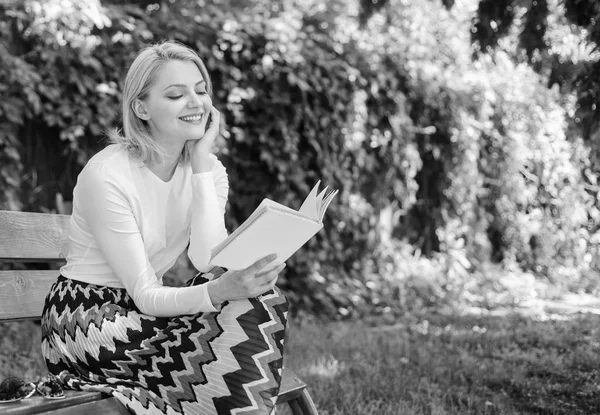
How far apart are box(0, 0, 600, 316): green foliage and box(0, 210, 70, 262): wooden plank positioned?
69.7 inches

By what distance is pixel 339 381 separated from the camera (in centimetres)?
364

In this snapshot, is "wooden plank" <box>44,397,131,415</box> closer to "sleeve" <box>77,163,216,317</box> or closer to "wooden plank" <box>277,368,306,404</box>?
"sleeve" <box>77,163,216,317</box>

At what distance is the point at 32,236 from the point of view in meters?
2.54

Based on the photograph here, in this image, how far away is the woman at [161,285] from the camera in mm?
1933

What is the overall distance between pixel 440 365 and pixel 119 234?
2.39 meters

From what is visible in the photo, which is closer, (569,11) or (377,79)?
(569,11)

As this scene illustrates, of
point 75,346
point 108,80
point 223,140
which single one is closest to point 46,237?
point 75,346

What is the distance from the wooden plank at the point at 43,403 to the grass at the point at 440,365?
4.92 feet

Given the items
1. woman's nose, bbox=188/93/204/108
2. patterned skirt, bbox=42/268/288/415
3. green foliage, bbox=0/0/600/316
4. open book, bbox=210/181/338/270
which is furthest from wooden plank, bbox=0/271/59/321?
green foliage, bbox=0/0/600/316

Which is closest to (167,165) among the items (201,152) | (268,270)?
(201,152)

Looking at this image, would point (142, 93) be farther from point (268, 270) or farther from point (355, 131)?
point (355, 131)

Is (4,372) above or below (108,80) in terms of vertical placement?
below

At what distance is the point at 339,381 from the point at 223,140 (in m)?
2.13

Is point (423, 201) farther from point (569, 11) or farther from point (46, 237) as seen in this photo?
point (46, 237)
